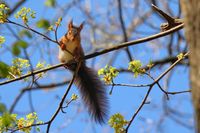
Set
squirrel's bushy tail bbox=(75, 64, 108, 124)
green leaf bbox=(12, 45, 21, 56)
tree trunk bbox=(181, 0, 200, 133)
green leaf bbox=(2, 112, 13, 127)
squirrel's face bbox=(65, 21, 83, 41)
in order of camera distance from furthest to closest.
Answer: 1. squirrel's face bbox=(65, 21, 83, 41)
2. squirrel's bushy tail bbox=(75, 64, 108, 124)
3. green leaf bbox=(2, 112, 13, 127)
4. green leaf bbox=(12, 45, 21, 56)
5. tree trunk bbox=(181, 0, 200, 133)

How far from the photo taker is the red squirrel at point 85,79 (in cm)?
296

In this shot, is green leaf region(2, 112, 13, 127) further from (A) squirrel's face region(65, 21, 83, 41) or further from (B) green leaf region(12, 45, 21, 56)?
(A) squirrel's face region(65, 21, 83, 41)

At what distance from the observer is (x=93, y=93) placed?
123 inches

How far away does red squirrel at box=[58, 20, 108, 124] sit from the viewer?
296 cm

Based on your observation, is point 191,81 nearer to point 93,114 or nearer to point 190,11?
point 190,11

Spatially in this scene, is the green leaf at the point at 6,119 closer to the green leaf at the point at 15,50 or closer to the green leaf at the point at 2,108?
the green leaf at the point at 2,108

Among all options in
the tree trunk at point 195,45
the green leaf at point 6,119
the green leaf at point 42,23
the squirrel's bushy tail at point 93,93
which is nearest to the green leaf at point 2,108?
the green leaf at point 6,119

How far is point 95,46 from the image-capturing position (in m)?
6.48

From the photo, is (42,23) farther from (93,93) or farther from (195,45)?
(93,93)

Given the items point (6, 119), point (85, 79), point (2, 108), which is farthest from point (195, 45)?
point (85, 79)

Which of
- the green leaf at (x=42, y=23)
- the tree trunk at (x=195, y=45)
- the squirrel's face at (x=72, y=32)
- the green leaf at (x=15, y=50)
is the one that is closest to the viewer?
the tree trunk at (x=195, y=45)

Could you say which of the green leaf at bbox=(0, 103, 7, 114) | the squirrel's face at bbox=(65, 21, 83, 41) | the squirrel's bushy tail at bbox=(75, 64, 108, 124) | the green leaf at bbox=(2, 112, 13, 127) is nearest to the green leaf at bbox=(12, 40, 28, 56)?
the green leaf at bbox=(0, 103, 7, 114)

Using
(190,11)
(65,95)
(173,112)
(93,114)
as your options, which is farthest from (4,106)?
(173,112)

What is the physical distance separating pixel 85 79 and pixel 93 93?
0.16 metres
